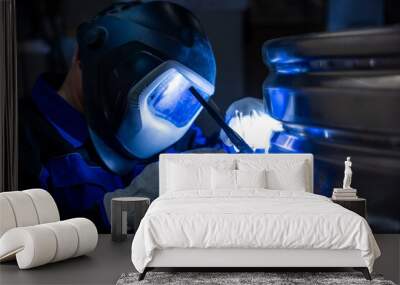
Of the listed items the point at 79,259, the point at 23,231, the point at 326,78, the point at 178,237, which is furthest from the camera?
the point at 326,78

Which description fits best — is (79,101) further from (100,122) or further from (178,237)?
(178,237)

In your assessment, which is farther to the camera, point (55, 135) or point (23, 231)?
point (55, 135)

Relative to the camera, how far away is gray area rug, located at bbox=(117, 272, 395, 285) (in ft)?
17.2

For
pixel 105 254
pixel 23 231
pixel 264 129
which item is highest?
pixel 264 129

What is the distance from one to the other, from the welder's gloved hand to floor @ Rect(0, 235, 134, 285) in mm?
1868

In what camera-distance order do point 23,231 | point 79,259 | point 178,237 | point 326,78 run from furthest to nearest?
point 326,78, point 79,259, point 23,231, point 178,237

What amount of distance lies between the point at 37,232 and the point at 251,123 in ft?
9.39

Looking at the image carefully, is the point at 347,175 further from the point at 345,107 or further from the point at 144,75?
the point at 144,75

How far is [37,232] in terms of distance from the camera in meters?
5.66

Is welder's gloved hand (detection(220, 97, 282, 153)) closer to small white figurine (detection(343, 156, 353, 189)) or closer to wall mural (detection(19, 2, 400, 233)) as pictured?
wall mural (detection(19, 2, 400, 233))

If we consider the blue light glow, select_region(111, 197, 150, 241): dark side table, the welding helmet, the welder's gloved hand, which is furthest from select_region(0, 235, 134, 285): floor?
the welder's gloved hand

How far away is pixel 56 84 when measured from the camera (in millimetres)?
7816

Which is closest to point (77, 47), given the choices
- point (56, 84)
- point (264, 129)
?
point (56, 84)

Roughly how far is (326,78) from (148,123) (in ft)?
6.13
